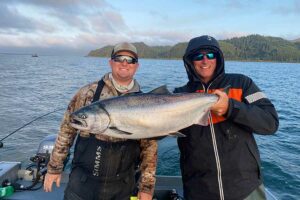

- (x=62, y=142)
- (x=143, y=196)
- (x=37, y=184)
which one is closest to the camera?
(x=143, y=196)

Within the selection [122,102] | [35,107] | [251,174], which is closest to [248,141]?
[251,174]

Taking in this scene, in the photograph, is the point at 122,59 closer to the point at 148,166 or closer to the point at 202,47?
the point at 202,47

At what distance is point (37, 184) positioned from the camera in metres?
6.77

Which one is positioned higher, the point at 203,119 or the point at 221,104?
the point at 221,104

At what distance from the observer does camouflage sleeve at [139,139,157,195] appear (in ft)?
15.4

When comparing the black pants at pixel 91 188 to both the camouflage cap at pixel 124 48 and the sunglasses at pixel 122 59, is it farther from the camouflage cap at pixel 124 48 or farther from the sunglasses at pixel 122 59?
the camouflage cap at pixel 124 48

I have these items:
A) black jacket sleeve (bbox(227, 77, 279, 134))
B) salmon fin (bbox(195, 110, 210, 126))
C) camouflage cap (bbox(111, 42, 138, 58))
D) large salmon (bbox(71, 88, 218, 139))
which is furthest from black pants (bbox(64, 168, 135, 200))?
black jacket sleeve (bbox(227, 77, 279, 134))

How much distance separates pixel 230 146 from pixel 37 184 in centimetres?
458

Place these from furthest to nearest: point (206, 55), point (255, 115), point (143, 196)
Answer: point (143, 196), point (206, 55), point (255, 115)

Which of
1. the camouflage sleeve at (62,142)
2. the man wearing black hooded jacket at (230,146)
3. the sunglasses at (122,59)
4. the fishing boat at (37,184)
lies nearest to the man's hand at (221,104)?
the man wearing black hooded jacket at (230,146)

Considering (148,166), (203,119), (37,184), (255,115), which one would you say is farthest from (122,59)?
(37,184)

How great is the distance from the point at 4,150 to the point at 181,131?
10712 millimetres

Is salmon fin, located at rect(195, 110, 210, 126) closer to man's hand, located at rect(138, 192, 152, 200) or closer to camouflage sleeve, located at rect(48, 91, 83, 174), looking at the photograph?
man's hand, located at rect(138, 192, 152, 200)

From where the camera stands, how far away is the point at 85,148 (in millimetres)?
4570
